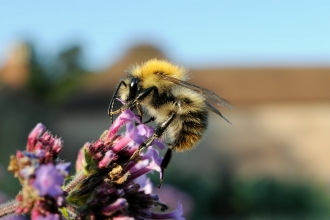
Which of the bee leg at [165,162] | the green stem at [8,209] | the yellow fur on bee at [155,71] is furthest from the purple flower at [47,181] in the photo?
the yellow fur on bee at [155,71]

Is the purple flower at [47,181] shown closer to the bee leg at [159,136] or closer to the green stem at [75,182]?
the green stem at [75,182]

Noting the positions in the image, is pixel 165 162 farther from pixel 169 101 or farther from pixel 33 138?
pixel 33 138

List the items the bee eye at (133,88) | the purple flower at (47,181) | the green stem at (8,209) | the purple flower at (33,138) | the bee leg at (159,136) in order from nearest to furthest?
the purple flower at (47,181)
the green stem at (8,209)
the purple flower at (33,138)
the bee leg at (159,136)
the bee eye at (133,88)

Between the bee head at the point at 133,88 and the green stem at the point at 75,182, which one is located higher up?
the bee head at the point at 133,88

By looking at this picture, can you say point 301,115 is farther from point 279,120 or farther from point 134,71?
point 134,71

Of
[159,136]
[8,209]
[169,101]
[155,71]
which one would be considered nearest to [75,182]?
[8,209]

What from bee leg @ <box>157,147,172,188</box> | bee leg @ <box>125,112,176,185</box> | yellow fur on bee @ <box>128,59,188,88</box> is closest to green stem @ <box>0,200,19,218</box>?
bee leg @ <box>125,112,176,185</box>

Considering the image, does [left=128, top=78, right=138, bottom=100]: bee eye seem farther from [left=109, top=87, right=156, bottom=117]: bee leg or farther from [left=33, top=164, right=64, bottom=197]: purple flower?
[left=33, top=164, right=64, bottom=197]: purple flower
